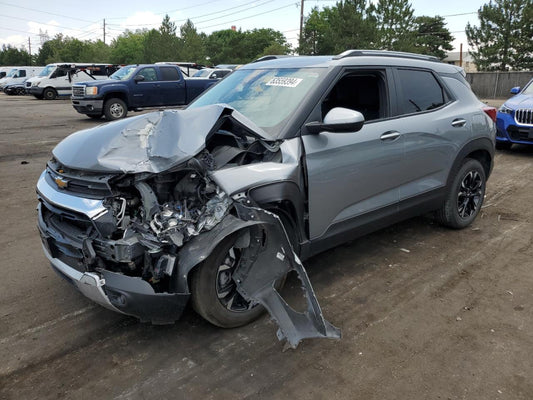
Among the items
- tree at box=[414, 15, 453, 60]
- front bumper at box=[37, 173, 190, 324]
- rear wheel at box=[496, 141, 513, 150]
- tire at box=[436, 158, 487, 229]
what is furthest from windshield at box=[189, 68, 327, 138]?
tree at box=[414, 15, 453, 60]

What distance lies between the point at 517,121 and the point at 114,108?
1183cm

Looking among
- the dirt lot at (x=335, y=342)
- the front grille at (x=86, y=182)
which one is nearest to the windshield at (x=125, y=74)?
the dirt lot at (x=335, y=342)

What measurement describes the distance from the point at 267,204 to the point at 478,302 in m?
1.90

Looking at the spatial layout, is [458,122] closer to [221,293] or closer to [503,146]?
[221,293]

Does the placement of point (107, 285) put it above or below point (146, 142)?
below

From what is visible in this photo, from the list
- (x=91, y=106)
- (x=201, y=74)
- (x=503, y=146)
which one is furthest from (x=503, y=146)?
(x=91, y=106)

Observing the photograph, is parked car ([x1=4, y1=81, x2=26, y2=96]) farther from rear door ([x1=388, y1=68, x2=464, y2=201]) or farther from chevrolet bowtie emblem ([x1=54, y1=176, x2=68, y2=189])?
rear door ([x1=388, y1=68, x2=464, y2=201])

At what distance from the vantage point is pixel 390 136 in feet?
12.8

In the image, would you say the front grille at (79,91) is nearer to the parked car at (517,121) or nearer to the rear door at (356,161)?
the parked car at (517,121)

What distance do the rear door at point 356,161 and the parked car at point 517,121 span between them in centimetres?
663

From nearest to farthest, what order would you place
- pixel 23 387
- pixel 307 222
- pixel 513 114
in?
pixel 23 387 → pixel 307 222 → pixel 513 114

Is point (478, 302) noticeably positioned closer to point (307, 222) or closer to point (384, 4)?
point (307, 222)

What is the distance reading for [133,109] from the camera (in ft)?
51.5

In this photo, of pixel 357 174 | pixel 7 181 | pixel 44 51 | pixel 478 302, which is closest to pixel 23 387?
pixel 357 174
